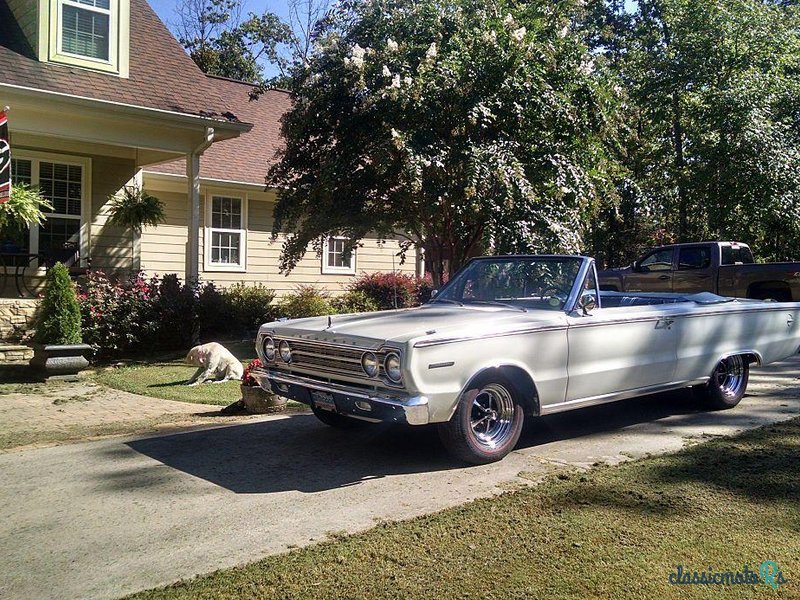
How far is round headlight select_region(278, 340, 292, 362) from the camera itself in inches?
250

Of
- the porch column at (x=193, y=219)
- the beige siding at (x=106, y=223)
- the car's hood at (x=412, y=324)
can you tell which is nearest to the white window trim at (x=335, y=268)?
the beige siding at (x=106, y=223)

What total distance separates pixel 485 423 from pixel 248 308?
9.61 meters

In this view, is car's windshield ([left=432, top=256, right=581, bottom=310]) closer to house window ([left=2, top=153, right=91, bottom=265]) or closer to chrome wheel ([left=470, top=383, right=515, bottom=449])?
chrome wheel ([left=470, top=383, right=515, bottom=449])

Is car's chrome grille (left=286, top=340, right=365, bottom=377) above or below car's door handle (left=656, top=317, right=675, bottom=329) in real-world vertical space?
A: below

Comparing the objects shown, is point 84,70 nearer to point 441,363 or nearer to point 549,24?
point 549,24

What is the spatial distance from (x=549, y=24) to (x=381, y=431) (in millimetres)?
8651

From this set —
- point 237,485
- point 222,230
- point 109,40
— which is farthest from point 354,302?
point 237,485

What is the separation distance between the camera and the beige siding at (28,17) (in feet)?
42.8

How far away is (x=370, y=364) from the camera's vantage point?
555 cm

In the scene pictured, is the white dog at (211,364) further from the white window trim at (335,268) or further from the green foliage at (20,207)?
the white window trim at (335,268)

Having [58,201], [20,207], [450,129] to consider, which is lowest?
[20,207]

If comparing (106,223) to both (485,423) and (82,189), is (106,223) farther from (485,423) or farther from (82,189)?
(485,423)

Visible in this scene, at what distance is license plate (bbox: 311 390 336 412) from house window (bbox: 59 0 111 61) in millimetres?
10211

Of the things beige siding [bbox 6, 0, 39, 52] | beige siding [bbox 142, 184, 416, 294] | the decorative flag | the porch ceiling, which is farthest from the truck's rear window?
beige siding [bbox 6, 0, 39, 52]
